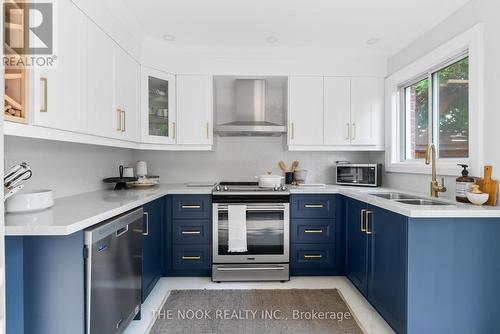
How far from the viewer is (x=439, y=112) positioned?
8.27ft

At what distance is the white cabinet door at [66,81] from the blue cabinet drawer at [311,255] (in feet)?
7.01

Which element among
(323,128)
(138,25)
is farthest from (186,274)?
(138,25)

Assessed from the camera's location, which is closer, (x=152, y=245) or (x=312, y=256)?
(x=152, y=245)

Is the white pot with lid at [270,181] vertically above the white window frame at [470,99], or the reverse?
the white window frame at [470,99]

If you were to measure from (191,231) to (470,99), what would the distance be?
2.54 meters

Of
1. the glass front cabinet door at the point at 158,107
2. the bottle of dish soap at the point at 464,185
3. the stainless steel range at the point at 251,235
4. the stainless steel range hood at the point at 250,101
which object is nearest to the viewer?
the bottle of dish soap at the point at 464,185

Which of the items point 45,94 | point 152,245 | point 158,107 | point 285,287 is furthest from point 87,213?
point 285,287

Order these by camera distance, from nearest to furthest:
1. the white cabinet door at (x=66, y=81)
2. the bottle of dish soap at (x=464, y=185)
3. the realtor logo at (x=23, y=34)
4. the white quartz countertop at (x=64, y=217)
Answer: the white quartz countertop at (x=64, y=217)
the realtor logo at (x=23, y=34)
the white cabinet door at (x=66, y=81)
the bottle of dish soap at (x=464, y=185)

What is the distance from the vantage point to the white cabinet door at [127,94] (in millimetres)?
2410

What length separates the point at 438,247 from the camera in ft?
5.64

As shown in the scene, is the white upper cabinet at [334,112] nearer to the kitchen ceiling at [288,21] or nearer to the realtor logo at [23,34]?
the kitchen ceiling at [288,21]

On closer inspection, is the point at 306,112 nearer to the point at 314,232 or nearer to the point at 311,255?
the point at 314,232

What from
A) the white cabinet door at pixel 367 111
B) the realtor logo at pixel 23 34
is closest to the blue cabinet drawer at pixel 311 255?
the white cabinet door at pixel 367 111

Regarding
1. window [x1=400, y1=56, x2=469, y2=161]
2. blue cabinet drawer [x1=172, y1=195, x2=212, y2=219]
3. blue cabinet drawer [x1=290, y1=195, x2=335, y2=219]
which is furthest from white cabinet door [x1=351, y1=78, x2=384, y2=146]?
blue cabinet drawer [x1=172, y1=195, x2=212, y2=219]
